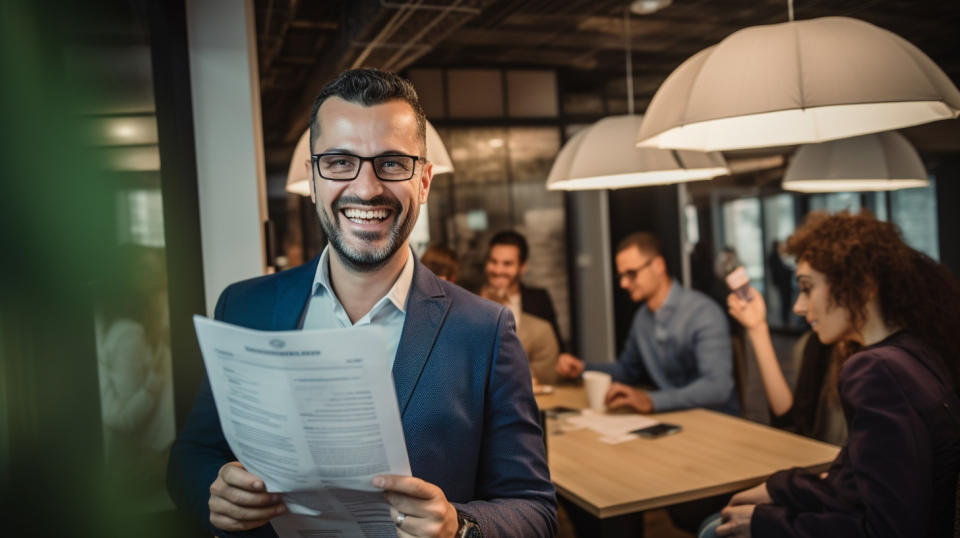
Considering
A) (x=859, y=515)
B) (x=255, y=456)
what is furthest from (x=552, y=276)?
(x=255, y=456)

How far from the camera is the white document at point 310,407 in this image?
86 cm

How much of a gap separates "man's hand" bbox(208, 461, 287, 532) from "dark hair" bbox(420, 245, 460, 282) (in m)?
2.84

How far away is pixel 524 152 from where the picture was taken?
21.5 feet

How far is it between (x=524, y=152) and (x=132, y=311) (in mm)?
5242

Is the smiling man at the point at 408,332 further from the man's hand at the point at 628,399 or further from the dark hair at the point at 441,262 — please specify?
the dark hair at the point at 441,262

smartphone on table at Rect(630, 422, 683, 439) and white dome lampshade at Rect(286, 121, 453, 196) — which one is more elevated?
white dome lampshade at Rect(286, 121, 453, 196)

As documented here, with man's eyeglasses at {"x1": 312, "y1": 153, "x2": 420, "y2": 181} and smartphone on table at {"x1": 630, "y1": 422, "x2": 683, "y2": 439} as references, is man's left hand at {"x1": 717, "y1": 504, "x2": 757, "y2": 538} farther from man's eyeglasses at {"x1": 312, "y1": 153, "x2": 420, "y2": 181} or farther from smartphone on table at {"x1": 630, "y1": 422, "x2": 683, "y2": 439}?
man's eyeglasses at {"x1": 312, "y1": 153, "x2": 420, "y2": 181}

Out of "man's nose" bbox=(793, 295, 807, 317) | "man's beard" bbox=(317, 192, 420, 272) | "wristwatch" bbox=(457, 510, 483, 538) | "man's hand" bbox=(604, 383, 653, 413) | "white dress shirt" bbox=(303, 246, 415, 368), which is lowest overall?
"man's hand" bbox=(604, 383, 653, 413)

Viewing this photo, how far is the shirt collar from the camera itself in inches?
52.9

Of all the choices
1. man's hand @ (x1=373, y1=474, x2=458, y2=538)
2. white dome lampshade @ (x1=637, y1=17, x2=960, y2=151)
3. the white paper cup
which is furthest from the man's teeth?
the white paper cup

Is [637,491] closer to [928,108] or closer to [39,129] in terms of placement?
[928,108]

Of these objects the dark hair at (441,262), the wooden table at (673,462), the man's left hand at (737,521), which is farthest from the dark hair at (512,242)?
the man's left hand at (737,521)

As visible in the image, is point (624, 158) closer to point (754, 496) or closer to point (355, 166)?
point (754, 496)

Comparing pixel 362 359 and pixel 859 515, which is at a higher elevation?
pixel 362 359
